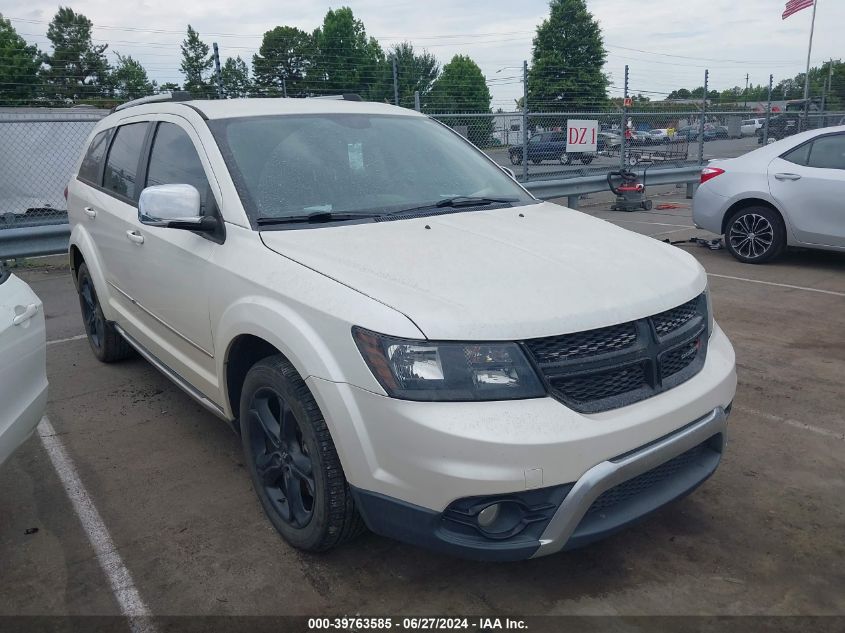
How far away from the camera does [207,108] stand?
360 centimetres

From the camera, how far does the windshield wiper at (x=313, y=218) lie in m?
3.01

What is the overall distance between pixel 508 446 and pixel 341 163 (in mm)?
1808

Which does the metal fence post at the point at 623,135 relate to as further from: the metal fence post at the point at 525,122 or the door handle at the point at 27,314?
the door handle at the point at 27,314

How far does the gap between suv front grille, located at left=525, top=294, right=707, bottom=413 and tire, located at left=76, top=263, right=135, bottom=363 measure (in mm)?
3508

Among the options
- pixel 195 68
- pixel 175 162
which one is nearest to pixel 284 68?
pixel 195 68

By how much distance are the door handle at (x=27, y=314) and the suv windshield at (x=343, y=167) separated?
3.11 feet

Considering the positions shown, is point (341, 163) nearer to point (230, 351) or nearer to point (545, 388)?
point (230, 351)

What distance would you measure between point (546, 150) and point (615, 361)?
36.1ft

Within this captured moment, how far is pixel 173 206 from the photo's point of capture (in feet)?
9.80

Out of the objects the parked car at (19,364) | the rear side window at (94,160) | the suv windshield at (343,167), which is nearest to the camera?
the parked car at (19,364)

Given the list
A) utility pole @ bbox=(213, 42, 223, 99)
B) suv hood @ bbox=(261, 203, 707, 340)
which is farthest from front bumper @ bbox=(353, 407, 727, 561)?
utility pole @ bbox=(213, 42, 223, 99)

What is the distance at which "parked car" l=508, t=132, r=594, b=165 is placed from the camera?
41.6 ft

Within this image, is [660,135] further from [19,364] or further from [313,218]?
[19,364]

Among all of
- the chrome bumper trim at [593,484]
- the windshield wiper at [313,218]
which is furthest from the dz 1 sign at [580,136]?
the chrome bumper trim at [593,484]
